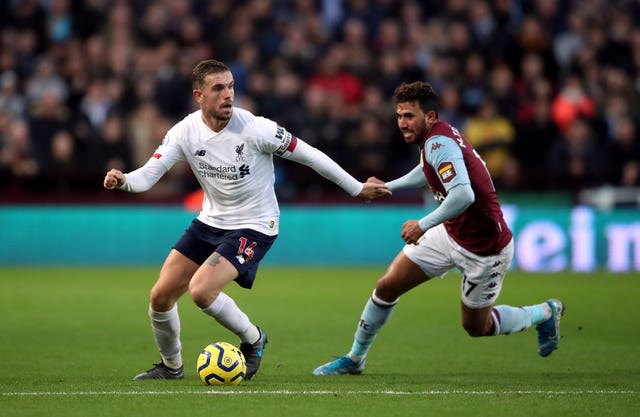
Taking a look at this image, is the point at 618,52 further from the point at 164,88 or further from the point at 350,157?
the point at 164,88

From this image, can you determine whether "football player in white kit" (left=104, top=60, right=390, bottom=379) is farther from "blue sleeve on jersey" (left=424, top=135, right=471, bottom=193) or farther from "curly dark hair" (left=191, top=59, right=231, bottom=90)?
"blue sleeve on jersey" (left=424, top=135, right=471, bottom=193)

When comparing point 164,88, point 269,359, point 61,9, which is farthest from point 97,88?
point 269,359

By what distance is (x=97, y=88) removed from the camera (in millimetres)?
18078

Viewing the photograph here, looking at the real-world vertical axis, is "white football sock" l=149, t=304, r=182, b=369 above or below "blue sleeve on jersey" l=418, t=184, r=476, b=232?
below

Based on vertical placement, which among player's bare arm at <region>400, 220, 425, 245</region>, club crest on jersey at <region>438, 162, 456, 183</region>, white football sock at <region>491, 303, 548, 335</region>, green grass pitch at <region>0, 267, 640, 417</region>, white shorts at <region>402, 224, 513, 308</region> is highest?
club crest on jersey at <region>438, 162, 456, 183</region>

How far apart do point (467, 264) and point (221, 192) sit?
75.0 inches

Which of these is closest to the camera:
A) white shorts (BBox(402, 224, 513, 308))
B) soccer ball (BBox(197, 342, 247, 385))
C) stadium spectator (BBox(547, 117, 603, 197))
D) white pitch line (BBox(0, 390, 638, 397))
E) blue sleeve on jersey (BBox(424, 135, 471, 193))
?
white pitch line (BBox(0, 390, 638, 397))

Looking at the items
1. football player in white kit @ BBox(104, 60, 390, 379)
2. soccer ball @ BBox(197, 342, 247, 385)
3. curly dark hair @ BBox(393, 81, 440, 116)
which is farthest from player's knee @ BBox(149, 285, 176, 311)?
curly dark hair @ BBox(393, 81, 440, 116)

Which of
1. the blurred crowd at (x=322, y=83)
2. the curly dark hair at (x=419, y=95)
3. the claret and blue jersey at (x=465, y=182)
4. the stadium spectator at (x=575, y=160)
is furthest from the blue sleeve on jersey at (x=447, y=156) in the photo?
the stadium spectator at (x=575, y=160)

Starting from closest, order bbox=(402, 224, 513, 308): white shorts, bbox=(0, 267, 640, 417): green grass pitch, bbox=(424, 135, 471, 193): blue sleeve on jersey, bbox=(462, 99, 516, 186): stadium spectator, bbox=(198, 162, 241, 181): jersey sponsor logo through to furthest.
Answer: bbox=(0, 267, 640, 417): green grass pitch < bbox=(424, 135, 471, 193): blue sleeve on jersey < bbox=(198, 162, 241, 181): jersey sponsor logo < bbox=(402, 224, 513, 308): white shorts < bbox=(462, 99, 516, 186): stadium spectator

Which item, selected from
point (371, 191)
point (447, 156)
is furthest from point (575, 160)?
point (447, 156)

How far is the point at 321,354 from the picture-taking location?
31.7 feet

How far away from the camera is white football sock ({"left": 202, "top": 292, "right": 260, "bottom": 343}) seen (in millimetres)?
8078

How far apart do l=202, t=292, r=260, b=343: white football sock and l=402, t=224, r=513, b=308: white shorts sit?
1311 millimetres
